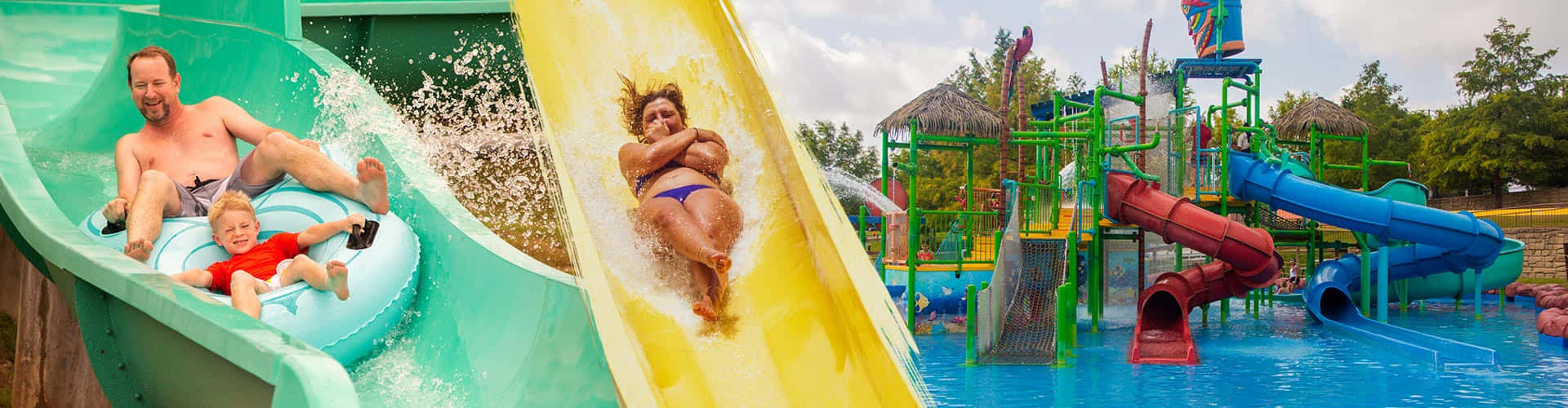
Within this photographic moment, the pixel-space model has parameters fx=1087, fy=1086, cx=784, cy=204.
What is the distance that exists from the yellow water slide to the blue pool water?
424cm

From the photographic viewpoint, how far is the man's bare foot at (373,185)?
3494 millimetres

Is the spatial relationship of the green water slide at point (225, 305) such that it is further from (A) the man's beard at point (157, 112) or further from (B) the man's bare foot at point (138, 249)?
(A) the man's beard at point (157, 112)

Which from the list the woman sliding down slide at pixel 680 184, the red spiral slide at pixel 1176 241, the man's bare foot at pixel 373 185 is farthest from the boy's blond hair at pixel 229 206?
the red spiral slide at pixel 1176 241

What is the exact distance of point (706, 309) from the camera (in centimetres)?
331

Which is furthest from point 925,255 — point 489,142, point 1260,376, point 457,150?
point 457,150

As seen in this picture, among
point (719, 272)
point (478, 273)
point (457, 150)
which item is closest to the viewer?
point (719, 272)

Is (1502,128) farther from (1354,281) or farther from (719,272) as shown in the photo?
(719,272)

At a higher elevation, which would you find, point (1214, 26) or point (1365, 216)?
point (1214, 26)

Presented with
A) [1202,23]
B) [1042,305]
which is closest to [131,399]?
[1042,305]

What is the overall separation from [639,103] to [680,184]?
1.24 ft

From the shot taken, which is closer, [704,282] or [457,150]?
[704,282]

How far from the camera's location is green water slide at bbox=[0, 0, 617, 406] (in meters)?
2.62

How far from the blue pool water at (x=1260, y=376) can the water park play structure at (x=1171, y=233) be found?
0.37m

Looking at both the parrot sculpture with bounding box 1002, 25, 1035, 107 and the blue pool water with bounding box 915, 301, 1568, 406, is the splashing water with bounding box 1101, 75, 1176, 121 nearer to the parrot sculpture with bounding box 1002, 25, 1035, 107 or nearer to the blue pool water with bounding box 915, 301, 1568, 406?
the parrot sculpture with bounding box 1002, 25, 1035, 107
